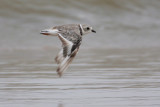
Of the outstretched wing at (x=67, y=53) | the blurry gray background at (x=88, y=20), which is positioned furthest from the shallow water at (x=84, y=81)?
the blurry gray background at (x=88, y=20)

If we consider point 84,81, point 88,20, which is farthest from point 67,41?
point 88,20

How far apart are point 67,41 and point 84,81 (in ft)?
2.22

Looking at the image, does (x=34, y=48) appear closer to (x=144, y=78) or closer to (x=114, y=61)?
(x=114, y=61)

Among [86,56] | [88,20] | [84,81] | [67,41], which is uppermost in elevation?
[67,41]

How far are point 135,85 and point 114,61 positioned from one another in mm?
2863

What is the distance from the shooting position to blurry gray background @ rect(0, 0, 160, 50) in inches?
526

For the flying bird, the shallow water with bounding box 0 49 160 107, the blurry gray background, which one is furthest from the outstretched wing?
the blurry gray background

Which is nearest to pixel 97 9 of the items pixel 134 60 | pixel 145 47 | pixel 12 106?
pixel 145 47

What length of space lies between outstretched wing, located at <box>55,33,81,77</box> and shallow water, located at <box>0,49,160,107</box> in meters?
0.30

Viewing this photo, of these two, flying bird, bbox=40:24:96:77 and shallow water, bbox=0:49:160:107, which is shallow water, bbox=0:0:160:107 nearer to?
shallow water, bbox=0:49:160:107

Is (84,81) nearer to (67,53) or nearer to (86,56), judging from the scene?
(67,53)

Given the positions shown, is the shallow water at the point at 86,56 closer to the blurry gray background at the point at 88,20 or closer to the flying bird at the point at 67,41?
the blurry gray background at the point at 88,20

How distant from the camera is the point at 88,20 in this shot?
49.5ft

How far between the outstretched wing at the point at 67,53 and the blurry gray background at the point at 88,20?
5.44m
